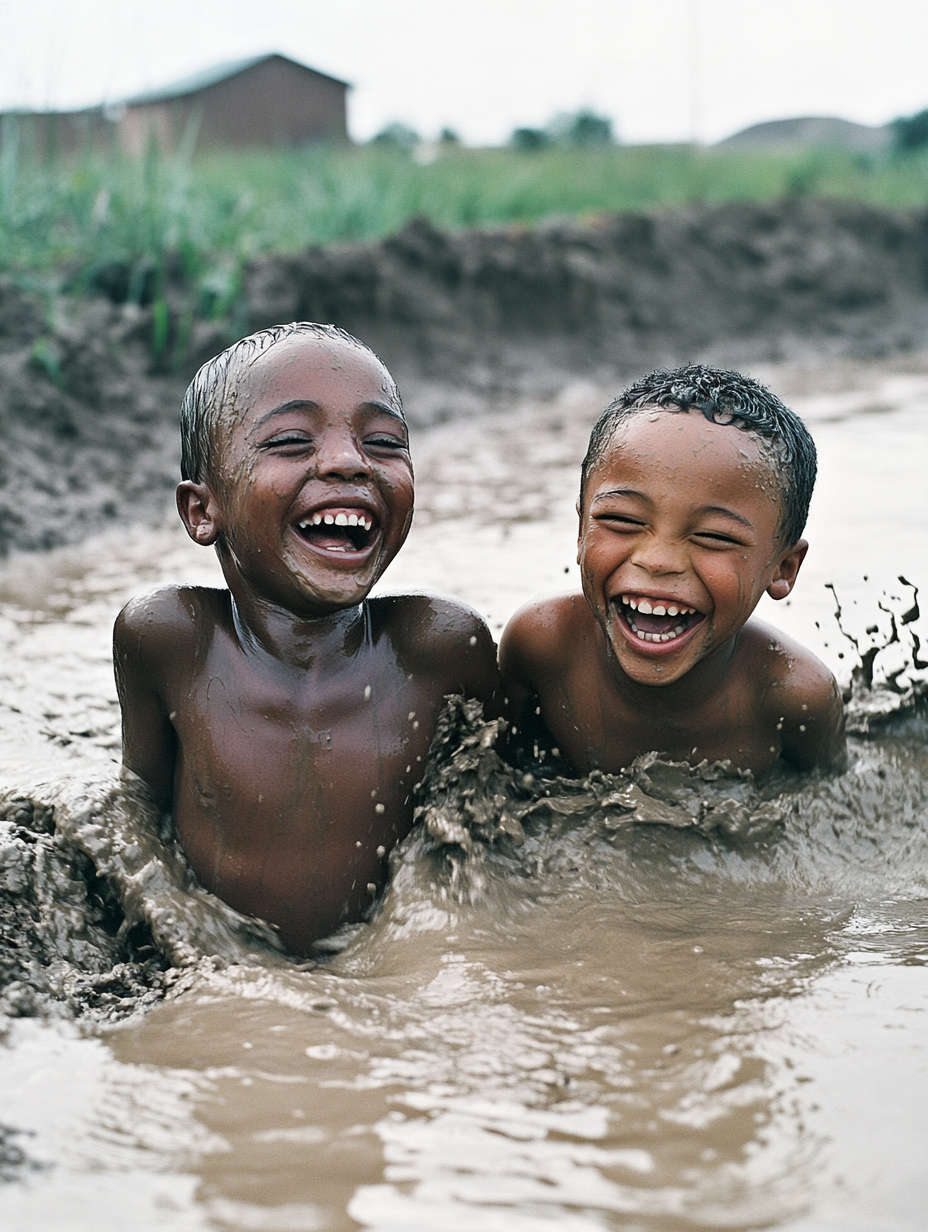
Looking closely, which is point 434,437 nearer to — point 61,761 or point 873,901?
point 61,761

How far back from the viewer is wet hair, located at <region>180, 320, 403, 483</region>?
102 inches

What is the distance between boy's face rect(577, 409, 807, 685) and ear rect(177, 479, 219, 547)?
0.74m

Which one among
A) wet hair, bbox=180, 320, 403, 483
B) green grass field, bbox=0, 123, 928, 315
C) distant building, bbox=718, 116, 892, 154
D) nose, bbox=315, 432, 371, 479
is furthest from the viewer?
distant building, bbox=718, 116, 892, 154

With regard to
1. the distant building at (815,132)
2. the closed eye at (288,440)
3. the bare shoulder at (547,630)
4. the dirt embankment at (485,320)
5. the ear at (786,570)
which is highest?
the distant building at (815,132)

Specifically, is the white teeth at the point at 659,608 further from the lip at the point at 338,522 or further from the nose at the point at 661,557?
the lip at the point at 338,522

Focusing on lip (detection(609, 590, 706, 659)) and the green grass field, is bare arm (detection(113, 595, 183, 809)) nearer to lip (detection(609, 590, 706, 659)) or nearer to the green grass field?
lip (detection(609, 590, 706, 659))

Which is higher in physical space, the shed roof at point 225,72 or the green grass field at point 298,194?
the shed roof at point 225,72

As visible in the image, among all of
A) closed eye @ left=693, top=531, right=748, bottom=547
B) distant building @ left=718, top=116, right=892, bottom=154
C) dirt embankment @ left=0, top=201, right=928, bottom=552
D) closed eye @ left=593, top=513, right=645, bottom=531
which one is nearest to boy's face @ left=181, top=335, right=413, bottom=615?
closed eye @ left=593, top=513, right=645, bottom=531

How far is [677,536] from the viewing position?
262 centimetres

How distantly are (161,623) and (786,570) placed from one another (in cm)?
128

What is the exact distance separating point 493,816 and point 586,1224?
1.25 meters

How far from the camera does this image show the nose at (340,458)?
2467 millimetres

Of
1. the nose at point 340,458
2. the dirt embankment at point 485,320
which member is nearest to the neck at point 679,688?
the nose at point 340,458

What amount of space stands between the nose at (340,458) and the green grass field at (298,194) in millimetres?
4295
